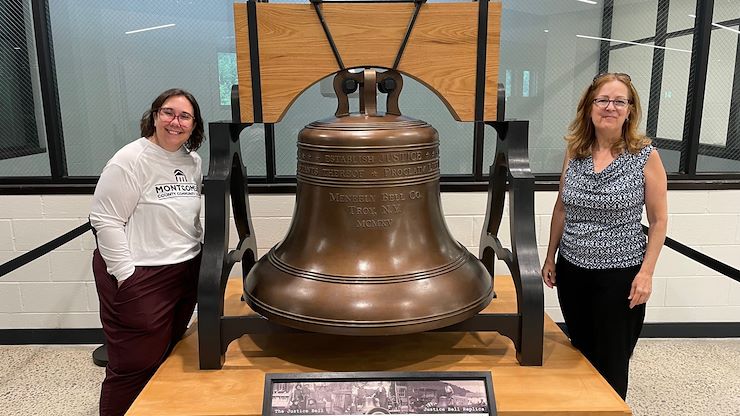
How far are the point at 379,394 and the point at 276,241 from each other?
1.69 meters

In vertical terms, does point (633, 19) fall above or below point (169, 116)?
above

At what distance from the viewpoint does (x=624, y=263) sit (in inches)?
73.1

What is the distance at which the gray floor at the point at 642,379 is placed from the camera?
8.41 ft

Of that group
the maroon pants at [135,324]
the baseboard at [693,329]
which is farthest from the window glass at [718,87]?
the maroon pants at [135,324]

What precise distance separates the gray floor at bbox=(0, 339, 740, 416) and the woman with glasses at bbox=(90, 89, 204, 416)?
83cm

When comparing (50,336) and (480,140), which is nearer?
(480,140)

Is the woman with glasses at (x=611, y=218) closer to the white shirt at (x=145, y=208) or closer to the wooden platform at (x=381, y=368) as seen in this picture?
the wooden platform at (x=381, y=368)

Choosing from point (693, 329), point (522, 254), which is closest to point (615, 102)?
point (522, 254)

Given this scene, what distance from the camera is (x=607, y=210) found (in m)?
1.84

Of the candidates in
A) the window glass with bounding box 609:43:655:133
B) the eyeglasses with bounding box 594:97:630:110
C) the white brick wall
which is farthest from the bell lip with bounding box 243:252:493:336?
the window glass with bounding box 609:43:655:133

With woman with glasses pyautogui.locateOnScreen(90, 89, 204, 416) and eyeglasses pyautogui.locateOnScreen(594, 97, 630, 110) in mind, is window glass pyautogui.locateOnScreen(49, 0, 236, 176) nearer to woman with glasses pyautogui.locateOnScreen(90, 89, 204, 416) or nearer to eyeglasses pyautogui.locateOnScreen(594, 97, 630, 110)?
woman with glasses pyautogui.locateOnScreen(90, 89, 204, 416)

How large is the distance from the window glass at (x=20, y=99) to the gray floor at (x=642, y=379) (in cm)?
98

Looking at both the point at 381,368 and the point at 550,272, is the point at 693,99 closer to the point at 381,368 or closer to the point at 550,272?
the point at 550,272

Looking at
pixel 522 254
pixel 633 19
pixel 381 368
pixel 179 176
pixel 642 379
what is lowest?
pixel 642 379
